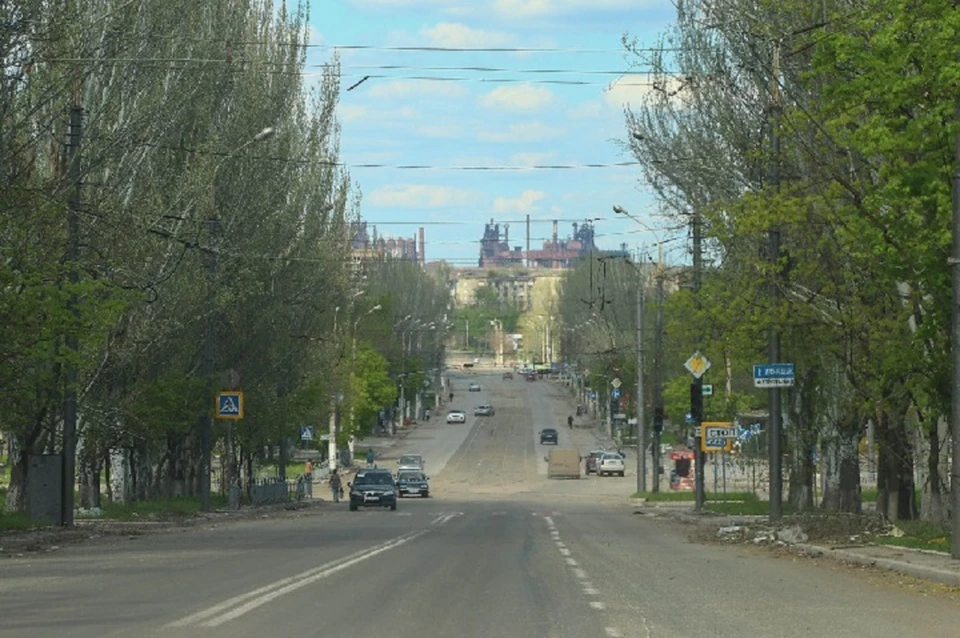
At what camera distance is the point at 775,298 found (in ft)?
109

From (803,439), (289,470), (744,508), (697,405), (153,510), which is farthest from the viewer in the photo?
(289,470)

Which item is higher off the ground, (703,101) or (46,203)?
(703,101)

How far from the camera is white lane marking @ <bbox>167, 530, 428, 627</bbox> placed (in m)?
15.2

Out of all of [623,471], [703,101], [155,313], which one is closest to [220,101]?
[155,313]

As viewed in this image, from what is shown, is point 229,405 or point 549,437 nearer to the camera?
point 229,405

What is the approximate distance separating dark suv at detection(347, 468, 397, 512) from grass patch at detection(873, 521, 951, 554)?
1165 inches

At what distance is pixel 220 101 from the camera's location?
4972 centimetres

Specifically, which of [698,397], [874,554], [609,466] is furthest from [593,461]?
[874,554]

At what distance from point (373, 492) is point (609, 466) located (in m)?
43.3

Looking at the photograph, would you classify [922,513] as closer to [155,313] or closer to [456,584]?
[456,584]

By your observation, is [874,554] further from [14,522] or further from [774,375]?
[14,522]

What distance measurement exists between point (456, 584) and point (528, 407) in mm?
148886

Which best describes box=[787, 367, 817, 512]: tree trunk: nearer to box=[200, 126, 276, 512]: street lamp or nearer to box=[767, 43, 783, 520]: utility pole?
box=[767, 43, 783, 520]: utility pole

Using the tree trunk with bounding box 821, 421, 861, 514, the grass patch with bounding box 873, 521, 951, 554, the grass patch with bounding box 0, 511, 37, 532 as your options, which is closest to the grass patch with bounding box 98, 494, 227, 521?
the grass patch with bounding box 0, 511, 37, 532
